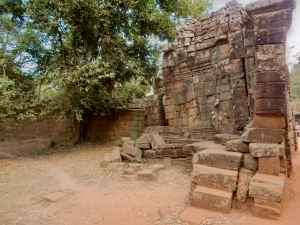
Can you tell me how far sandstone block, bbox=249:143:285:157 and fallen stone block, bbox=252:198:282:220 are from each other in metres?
0.76

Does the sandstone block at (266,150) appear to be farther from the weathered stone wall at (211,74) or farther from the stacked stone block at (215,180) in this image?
the weathered stone wall at (211,74)

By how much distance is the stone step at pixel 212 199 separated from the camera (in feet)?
10.3

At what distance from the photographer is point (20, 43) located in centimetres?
852

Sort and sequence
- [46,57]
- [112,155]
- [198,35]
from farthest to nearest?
[46,57]
[198,35]
[112,155]

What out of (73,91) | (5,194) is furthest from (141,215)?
(73,91)

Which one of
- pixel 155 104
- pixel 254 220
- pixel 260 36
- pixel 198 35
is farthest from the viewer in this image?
pixel 155 104

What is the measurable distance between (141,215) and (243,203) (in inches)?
67.7

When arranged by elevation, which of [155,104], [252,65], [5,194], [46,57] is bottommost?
[5,194]

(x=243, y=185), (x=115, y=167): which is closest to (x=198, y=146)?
(x=243, y=185)

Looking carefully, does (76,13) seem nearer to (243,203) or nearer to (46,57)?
(46,57)

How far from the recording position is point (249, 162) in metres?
3.56

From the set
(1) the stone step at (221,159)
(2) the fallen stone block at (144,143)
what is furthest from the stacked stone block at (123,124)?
(1) the stone step at (221,159)

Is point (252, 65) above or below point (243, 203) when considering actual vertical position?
above

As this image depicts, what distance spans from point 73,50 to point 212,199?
8.75 meters
